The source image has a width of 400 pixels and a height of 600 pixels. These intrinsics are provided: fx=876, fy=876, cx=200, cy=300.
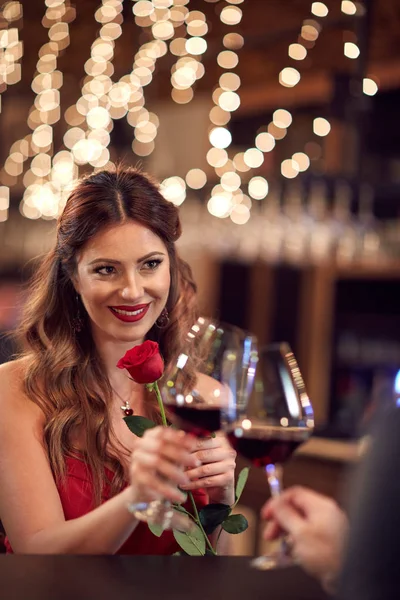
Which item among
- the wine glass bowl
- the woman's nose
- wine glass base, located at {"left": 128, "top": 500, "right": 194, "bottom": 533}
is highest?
the woman's nose

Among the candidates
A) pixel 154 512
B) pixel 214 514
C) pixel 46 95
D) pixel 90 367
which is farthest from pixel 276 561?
pixel 46 95

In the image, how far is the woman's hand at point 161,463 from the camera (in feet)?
3.71

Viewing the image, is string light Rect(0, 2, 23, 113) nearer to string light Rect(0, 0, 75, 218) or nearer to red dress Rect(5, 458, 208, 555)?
string light Rect(0, 0, 75, 218)

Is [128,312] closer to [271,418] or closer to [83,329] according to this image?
[83,329]

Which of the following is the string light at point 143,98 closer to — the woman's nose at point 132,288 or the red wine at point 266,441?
the woman's nose at point 132,288

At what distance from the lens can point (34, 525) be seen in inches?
64.5

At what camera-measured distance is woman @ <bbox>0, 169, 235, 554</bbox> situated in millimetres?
1670

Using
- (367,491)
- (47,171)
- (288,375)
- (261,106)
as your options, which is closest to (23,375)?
(288,375)

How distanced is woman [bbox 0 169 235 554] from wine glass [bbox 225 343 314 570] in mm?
296

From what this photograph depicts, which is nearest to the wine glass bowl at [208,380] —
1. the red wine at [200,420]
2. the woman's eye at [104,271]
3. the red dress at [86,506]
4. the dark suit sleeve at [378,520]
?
the red wine at [200,420]

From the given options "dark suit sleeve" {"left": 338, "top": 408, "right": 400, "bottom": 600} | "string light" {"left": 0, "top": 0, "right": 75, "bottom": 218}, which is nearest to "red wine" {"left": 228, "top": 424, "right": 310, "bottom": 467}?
"dark suit sleeve" {"left": 338, "top": 408, "right": 400, "bottom": 600}

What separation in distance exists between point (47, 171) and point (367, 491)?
475 cm

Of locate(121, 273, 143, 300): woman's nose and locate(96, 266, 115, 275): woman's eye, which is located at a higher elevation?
locate(96, 266, 115, 275): woman's eye

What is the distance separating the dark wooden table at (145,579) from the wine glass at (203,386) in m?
0.07
